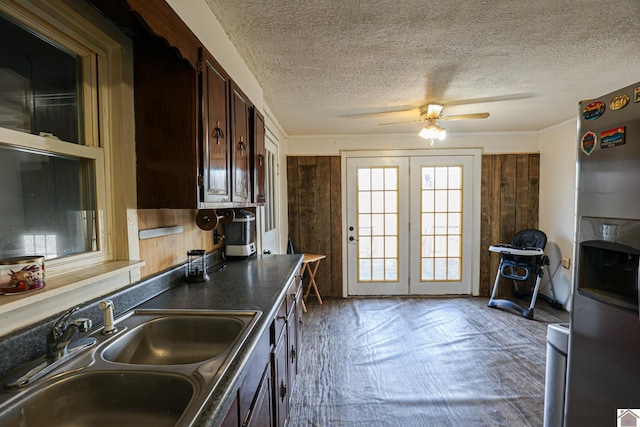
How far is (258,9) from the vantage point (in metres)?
1.47

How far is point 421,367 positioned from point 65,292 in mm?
2370

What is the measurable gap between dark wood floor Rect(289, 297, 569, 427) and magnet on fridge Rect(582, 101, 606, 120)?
68.4 inches

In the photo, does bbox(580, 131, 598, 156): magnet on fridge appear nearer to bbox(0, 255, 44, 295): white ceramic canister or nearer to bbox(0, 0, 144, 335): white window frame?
bbox(0, 0, 144, 335): white window frame

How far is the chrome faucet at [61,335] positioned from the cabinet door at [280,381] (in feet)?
2.60

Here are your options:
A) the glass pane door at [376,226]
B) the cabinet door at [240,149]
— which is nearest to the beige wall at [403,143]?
the glass pane door at [376,226]

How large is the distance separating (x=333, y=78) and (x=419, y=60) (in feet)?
2.03

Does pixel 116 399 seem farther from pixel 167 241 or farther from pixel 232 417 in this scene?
pixel 167 241

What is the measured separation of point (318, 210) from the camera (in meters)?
4.11

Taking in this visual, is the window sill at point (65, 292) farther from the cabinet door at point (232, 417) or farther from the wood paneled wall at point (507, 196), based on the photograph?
the wood paneled wall at point (507, 196)

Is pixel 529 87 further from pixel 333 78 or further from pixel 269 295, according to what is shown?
pixel 269 295

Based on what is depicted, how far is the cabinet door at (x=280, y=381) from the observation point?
143cm

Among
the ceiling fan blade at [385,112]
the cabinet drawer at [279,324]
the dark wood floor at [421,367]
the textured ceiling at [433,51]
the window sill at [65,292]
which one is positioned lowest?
the dark wood floor at [421,367]

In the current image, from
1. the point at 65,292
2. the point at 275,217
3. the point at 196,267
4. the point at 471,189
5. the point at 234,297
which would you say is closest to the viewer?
the point at 65,292

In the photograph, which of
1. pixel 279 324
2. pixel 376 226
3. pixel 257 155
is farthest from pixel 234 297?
pixel 376 226
